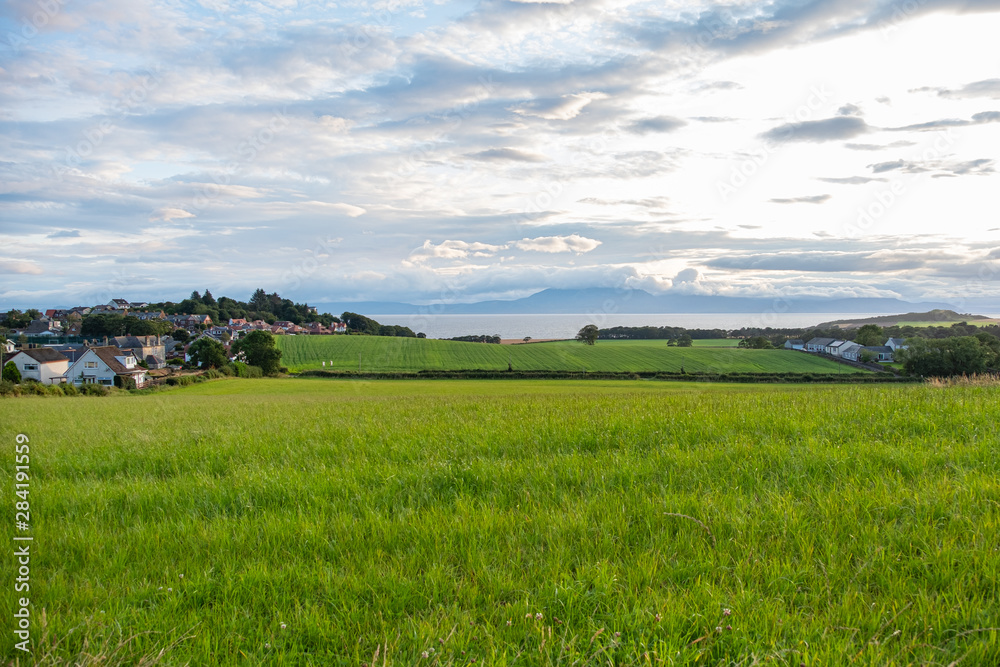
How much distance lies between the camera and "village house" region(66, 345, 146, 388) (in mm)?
75394

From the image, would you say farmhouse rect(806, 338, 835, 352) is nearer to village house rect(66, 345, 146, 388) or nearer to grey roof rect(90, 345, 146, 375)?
village house rect(66, 345, 146, 388)

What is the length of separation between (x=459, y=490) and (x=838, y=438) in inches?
198

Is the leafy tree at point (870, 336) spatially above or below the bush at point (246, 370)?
above

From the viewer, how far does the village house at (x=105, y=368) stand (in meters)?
75.4

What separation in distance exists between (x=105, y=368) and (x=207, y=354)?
14273mm

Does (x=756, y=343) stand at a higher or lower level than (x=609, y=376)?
higher

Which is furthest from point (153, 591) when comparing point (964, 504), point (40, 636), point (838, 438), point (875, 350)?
point (875, 350)

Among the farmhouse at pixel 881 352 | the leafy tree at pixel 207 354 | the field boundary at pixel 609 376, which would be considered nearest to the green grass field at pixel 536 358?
the field boundary at pixel 609 376

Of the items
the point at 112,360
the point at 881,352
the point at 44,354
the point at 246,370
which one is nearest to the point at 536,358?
the point at 246,370

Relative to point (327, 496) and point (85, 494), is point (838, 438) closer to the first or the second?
point (327, 496)

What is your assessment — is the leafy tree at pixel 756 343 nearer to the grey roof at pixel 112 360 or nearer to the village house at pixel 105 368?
the village house at pixel 105 368

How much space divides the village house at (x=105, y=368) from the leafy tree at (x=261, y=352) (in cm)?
1573

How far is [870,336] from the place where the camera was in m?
123

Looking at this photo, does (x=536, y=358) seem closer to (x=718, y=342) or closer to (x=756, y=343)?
(x=718, y=342)
